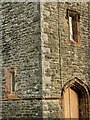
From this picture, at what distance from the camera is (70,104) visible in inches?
476

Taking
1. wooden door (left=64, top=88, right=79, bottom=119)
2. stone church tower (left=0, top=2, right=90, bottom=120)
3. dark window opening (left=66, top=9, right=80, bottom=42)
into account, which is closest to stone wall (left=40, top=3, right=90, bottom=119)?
stone church tower (left=0, top=2, right=90, bottom=120)

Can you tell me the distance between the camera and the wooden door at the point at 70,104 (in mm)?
11867

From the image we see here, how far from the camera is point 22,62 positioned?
462 inches

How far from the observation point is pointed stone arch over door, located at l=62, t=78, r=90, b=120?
1188 centimetres

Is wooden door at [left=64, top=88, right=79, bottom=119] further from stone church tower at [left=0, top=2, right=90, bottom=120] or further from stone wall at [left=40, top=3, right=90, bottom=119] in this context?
stone wall at [left=40, top=3, right=90, bottom=119]

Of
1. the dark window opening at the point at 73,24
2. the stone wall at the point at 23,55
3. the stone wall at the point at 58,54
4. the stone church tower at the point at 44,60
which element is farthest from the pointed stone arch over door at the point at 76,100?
the dark window opening at the point at 73,24

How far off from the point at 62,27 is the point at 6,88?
3.01m

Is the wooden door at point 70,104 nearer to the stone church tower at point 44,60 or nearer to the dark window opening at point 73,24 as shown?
the stone church tower at point 44,60

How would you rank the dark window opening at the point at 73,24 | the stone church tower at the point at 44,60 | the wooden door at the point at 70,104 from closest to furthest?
the stone church tower at the point at 44,60 → the wooden door at the point at 70,104 → the dark window opening at the point at 73,24

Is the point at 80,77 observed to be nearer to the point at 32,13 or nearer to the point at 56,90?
the point at 56,90

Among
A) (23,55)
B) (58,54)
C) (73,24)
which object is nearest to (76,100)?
(58,54)

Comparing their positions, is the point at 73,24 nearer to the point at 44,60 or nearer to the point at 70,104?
the point at 44,60

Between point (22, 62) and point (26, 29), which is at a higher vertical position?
point (26, 29)

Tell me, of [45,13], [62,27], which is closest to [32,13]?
[45,13]
